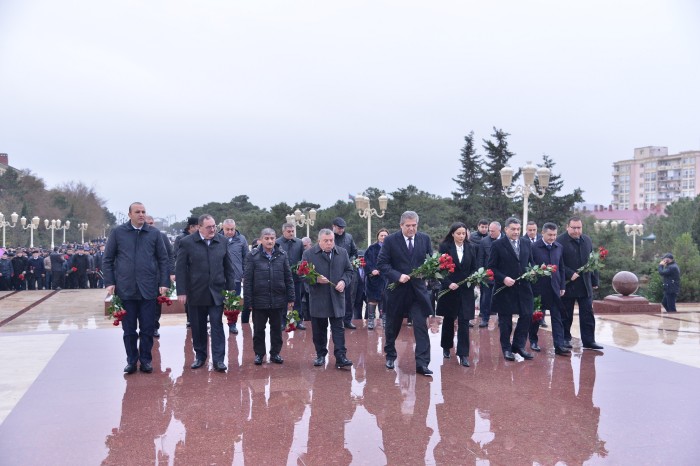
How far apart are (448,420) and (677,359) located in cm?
439

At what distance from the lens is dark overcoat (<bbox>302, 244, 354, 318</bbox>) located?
7.40 metres

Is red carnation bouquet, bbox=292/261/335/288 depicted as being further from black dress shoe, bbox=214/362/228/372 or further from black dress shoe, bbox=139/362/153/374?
black dress shoe, bbox=139/362/153/374

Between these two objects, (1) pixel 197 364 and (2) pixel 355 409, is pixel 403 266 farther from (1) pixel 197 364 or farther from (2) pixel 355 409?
(1) pixel 197 364

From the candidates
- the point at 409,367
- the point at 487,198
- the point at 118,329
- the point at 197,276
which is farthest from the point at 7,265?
the point at 487,198

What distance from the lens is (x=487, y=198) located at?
44.2 m

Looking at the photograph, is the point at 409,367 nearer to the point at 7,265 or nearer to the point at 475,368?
the point at 475,368

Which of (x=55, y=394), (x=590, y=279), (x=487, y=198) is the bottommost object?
(x=55, y=394)

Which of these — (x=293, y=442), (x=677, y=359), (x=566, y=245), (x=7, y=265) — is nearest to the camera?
(x=293, y=442)

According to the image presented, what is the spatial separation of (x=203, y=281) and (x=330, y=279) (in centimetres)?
154

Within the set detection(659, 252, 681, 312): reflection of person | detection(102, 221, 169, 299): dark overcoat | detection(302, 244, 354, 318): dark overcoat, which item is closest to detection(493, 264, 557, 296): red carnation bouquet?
detection(302, 244, 354, 318): dark overcoat

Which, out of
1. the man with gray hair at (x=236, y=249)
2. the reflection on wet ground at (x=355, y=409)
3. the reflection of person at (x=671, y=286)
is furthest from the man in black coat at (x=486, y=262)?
the reflection of person at (x=671, y=286)

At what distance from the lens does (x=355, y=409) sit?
565 centimetres

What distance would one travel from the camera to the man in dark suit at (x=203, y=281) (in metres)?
7.30

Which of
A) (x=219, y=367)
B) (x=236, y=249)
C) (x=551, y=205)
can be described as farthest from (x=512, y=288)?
(x=551, y=205)
